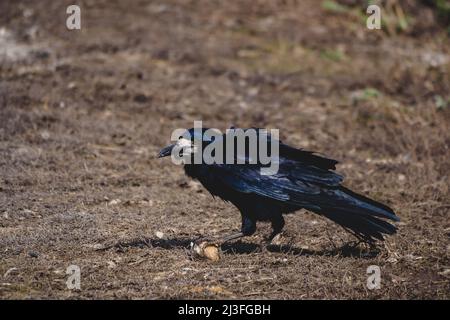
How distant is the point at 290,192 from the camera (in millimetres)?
5676

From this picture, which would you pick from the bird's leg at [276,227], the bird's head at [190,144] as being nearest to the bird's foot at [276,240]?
the bird's leg at [276,227]

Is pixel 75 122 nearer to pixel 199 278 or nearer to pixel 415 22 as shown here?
pixel 199 278

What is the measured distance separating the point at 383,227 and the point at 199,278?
1.46 meters

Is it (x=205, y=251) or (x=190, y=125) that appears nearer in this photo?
(x=205, y=251)

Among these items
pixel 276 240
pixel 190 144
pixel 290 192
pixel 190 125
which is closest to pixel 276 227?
pixel 276 240

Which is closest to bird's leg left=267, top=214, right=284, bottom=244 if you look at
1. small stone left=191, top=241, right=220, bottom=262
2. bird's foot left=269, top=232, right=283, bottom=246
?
bird's foot left=269, top=232, right=283, bottom=246

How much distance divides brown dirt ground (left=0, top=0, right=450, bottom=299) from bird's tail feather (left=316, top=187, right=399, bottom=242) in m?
0.28

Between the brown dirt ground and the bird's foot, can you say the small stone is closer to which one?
the brown dirt ground

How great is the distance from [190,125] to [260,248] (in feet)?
12.9

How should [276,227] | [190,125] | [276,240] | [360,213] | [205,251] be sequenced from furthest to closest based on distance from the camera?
[190,125] → [276,240] → [276,227] → [205,251] → [360,213]

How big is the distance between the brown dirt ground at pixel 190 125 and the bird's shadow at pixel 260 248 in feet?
0.07

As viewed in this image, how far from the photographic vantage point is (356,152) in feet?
29.5

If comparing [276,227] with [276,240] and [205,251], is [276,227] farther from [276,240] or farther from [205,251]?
[205,251]

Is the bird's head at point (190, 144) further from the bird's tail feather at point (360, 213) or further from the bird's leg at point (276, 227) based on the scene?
the bird's tail feather at point (360, 213)
